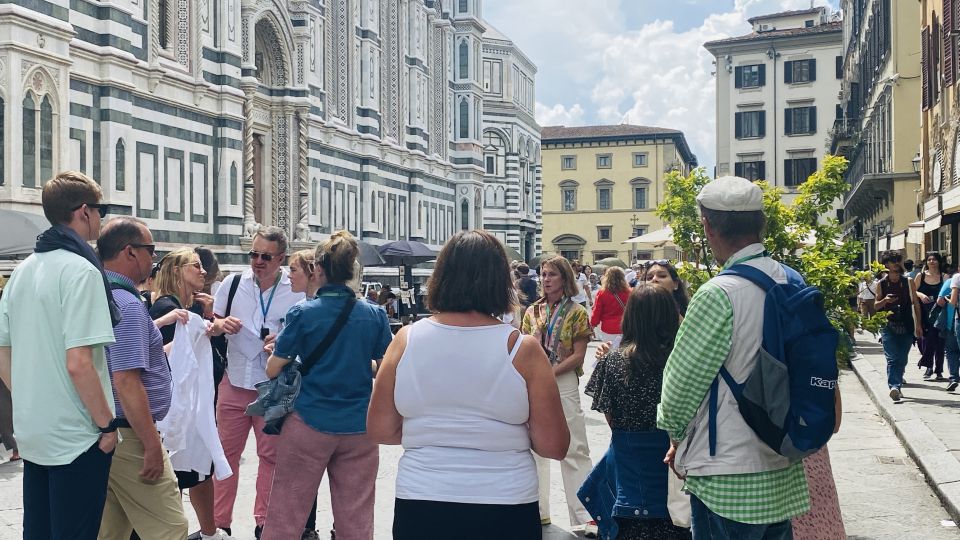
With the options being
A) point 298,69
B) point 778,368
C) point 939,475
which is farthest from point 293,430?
point 298,69

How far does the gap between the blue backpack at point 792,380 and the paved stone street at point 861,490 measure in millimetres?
3197

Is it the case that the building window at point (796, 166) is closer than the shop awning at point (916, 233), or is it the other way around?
the shop awning at point (916, 233)

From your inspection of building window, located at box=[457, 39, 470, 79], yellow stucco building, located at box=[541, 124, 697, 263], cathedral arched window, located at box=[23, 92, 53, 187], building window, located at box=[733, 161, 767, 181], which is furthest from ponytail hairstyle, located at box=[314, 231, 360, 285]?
yellow stucco building, located at box=[541, 124, 697, 263]

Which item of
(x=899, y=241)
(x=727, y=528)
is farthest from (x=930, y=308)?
(x=899, y=241)

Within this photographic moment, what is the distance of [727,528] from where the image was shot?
3164 millimetres

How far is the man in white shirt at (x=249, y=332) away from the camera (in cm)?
606

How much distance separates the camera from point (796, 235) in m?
7.00

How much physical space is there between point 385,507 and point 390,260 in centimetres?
2240

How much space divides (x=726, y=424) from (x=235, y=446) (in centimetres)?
371

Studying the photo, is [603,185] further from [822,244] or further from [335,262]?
[335,262]

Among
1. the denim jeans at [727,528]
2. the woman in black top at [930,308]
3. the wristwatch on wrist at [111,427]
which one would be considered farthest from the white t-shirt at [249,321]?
the woman in black top at [930,308]

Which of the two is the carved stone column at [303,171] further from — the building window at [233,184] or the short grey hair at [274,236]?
the short grey hair at [274,236]

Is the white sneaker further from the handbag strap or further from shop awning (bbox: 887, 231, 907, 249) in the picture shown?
shop awning (bbox: 887, 231, 907, 249)

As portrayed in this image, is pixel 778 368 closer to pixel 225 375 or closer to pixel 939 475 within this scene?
pixel 225 375
